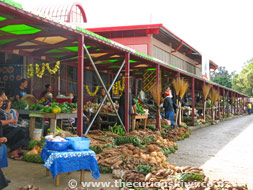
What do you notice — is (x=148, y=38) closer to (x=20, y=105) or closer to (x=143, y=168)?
(x=20, y=105)

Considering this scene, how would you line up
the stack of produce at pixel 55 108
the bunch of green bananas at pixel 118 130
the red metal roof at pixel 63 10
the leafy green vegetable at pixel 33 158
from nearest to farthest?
the leafy green vegetable at pixel 33 158, the stack of produce at pixel 55 108, the bunch of green bananas at pixel 118 130, the red metal roof at pixel 63 10

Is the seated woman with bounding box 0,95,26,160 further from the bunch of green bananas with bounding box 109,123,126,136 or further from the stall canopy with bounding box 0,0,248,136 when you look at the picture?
the bunch of green bananas with bounding box 109,123,126,136

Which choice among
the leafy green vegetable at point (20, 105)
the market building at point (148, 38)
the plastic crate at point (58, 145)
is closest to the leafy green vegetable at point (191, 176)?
the plastic crate at point (58, 145)

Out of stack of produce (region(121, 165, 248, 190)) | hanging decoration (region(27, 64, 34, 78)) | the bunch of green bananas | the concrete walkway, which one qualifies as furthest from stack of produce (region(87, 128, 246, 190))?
hanging decoration (region(27, 64, 34, 78))

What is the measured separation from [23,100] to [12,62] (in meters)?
2.13

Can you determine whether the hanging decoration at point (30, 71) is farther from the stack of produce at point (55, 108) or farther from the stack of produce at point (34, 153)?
the stack of produce at point (34, 153)

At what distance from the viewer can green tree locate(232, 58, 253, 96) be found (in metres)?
55.4

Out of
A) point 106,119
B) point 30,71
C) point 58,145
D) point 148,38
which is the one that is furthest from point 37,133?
point 148,38

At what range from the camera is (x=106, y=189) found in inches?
168

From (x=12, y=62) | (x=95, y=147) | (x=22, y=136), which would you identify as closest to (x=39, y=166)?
(x=22, y=136)

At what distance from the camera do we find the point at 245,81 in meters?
57.1

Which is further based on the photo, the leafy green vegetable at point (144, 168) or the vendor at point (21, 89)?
the vendor at point (21, 89)

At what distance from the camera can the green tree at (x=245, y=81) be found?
182ft

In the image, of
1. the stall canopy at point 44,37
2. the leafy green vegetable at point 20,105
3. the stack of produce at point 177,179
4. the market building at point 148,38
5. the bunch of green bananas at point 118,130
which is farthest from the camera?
the market building at point 148,38
